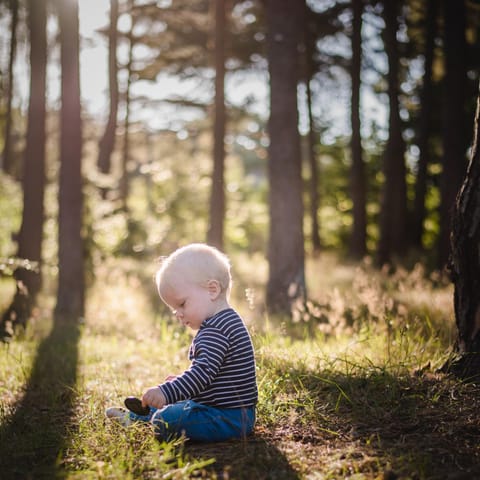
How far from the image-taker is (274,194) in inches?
344

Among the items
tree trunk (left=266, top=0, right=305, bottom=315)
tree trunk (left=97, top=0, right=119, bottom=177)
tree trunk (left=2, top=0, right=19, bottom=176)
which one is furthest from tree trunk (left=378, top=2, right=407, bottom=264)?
tree trunk (left=2, top=0, right=19, bottom=176)

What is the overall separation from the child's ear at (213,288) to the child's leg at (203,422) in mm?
652

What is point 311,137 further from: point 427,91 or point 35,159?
point 35,159

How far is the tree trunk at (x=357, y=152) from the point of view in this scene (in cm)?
1574

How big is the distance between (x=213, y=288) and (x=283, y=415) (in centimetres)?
100

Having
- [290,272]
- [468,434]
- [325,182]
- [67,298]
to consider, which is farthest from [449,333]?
[325,182]

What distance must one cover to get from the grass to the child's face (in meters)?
0.74

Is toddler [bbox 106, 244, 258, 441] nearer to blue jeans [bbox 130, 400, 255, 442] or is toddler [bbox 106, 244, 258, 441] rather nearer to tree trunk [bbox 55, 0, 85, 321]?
blue jeans [bbox 130, 400, 255, 442]

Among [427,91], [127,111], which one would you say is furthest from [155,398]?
[127,111]

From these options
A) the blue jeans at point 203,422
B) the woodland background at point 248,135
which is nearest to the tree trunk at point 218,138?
the woodland background at point 248,135

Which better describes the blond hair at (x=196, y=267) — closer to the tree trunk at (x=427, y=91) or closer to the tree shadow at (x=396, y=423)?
the tree shadow at (x=396, y=423)

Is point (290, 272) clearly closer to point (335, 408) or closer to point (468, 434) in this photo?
point (335, 408)

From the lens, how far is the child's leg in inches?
133

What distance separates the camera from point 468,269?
13.4ft
